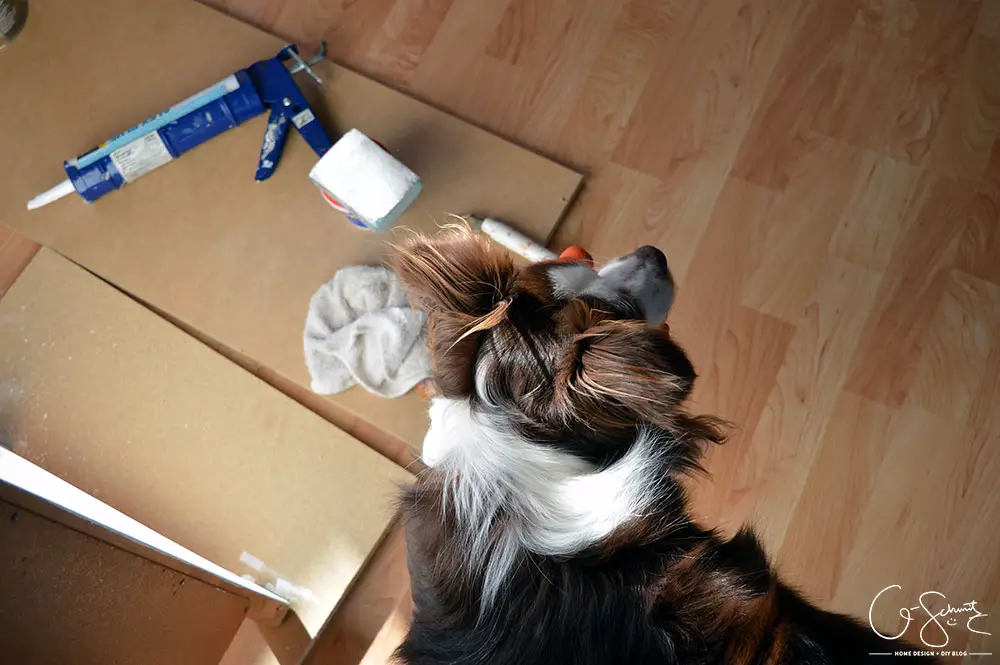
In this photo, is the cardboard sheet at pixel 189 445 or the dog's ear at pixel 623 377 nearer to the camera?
the dog's ear at pixel 623 377

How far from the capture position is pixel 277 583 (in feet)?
4.51

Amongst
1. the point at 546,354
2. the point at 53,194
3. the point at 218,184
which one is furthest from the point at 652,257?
the point at 53,194

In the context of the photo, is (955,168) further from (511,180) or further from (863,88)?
(511,180)

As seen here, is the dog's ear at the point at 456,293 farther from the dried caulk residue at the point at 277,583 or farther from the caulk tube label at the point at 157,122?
the caulk tube label at the point at 157,122

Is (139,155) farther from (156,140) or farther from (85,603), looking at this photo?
(85,603)

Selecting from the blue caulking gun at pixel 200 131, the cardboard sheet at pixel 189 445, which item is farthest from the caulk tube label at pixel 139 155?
the cardboard sheet at pixel 189 445

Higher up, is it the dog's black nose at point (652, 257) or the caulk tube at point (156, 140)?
the dog's black nose at point (652, 257)

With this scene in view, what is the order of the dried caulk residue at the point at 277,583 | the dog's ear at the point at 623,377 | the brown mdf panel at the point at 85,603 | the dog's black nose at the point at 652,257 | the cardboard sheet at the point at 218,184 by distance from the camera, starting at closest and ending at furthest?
the brown mdf panel at the point at 85,603
the dog's ear at the point at 623,377
the dog's black nose at the point at 652,257
the dried caulk residue at the point at 277,583
the cardboard sheet at the point at 218,184

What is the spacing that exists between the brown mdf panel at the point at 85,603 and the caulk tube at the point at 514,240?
810 mm

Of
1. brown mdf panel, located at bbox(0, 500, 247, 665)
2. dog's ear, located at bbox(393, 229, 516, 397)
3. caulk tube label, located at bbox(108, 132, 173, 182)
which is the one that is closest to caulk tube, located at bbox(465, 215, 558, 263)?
dog's ear, located at bbox(393, 229, 516, 397)

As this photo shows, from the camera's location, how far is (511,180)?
154cm

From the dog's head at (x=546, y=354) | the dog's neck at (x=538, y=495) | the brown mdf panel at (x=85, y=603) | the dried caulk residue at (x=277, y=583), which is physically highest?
the dog's head at (x=546, y=354)

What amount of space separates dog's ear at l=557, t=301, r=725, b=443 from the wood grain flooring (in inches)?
22.8

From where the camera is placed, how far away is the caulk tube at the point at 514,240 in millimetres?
1442
